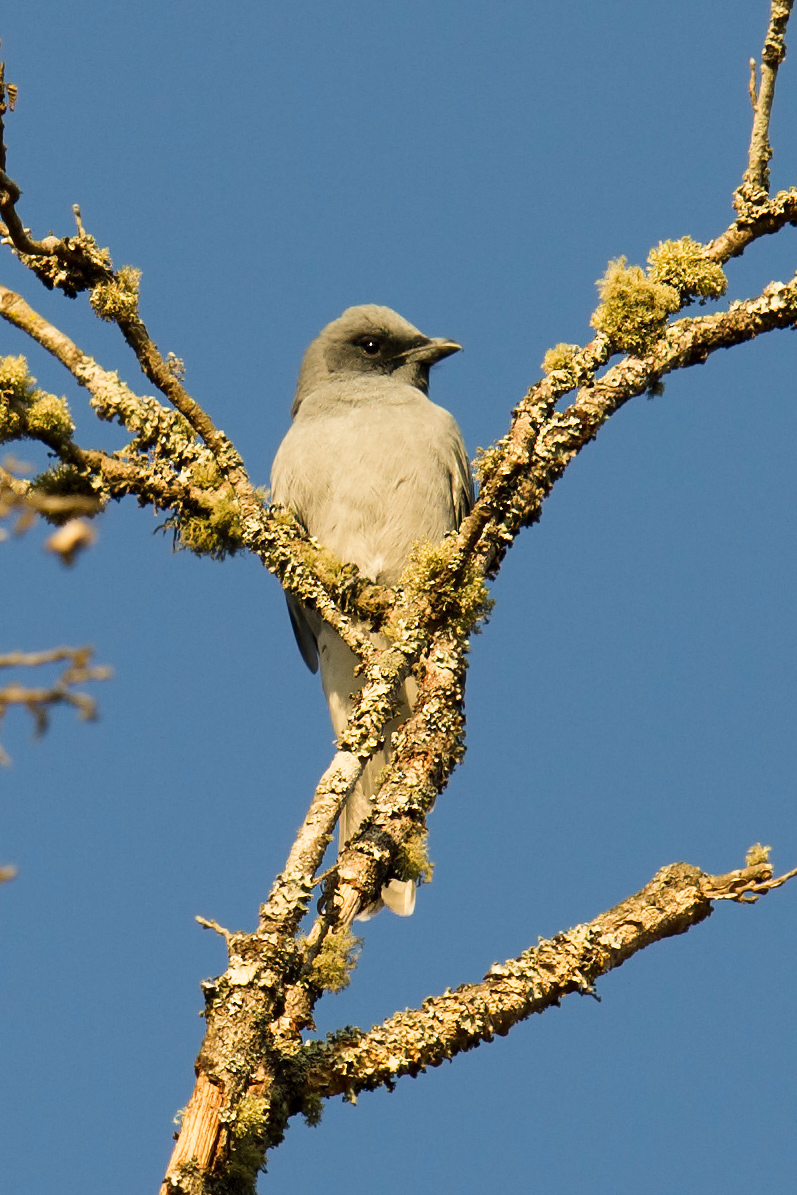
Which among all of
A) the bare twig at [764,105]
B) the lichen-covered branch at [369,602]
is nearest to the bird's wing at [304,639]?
the lichen-covered branch at [369,602]

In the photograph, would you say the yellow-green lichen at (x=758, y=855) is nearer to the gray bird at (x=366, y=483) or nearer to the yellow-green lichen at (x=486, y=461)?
the yellow-green lichen at (x=486, y=461)

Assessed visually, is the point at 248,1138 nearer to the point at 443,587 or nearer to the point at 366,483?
the point at 443,587

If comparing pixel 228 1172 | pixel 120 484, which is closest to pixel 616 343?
pixel 120 484

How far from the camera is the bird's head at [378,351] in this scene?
305 inches

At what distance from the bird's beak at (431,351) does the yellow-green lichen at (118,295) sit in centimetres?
343

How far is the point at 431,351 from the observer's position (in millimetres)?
7742

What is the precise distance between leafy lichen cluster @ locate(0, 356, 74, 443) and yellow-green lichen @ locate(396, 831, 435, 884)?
1875 millimetres

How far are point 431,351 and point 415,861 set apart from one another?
447cm

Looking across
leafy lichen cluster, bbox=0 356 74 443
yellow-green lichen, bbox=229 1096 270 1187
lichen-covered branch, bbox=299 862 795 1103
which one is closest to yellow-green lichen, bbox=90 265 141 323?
leafy lichen cluster, bbox=0 356 74 443

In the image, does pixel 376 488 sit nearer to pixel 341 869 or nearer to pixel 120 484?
pixel 120 484

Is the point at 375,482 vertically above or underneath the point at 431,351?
underneath

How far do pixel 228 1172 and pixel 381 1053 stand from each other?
23.9 inches

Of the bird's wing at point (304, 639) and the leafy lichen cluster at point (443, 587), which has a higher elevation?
the bird's wing at point (304, 639)

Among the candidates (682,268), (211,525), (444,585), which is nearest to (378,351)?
(682,268)
